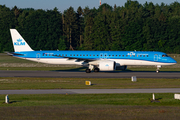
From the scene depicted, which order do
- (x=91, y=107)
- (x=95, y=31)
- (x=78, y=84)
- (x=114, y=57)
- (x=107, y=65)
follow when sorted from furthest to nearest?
(x=95, y=31), (x=114, y=57), (x=107, y=65), (x=78, y=84), (x=91, y=107)

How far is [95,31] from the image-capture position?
106m

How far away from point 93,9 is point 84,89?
4438 inches

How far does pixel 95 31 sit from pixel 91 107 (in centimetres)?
9031

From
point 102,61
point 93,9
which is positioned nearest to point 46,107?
point 102,61

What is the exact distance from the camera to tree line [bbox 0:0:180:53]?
101m

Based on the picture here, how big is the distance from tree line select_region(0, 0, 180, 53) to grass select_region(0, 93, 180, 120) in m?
80.1

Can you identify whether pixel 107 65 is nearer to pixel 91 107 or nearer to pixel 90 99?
pixel 90 99

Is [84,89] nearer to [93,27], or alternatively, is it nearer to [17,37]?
[17,37]

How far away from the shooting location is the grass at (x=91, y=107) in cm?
1477

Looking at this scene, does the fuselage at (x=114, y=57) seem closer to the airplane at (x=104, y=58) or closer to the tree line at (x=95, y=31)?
the airplane at (x=104, y=58)

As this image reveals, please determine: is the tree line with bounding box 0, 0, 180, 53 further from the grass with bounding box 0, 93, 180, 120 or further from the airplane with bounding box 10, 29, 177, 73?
the grass with bounding box 0, 93, 180, 120

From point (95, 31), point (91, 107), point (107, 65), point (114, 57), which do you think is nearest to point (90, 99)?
point (91, 107)

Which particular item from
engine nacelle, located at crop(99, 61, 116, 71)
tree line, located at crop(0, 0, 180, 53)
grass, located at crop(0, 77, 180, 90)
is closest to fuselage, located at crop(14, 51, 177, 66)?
engine nacelle, located at crop(99, 61, 116, 71)

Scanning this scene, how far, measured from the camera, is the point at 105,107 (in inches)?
666
